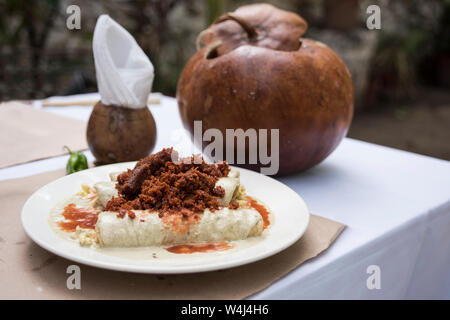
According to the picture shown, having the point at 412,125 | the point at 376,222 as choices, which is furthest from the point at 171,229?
the point at 412,125

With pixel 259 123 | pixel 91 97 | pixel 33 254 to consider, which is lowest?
pixel 91 97

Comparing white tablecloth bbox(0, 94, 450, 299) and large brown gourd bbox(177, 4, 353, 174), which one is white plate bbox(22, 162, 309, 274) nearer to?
white tablecloth bbox(0, 94, 450, 299)

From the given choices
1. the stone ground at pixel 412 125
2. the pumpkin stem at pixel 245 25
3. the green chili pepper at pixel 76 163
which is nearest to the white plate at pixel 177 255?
the green chili pepper at pixel 76 163

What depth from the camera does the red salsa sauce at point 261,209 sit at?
36.3 inches

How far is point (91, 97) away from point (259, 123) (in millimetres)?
1289

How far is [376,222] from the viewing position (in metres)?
1.03

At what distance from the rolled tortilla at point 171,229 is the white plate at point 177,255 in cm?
4

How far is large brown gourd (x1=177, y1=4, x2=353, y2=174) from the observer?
1157 millimetres

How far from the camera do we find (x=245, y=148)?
1212 millimetres

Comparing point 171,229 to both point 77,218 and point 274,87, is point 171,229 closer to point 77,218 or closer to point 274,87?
point 77,218

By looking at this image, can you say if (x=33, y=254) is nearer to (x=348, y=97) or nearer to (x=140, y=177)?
(x=140, y=177)

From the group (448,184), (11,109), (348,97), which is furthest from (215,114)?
(11,109)

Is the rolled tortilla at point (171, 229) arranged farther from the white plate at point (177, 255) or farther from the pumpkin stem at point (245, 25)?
the pumpkin stem at point (245, 25)

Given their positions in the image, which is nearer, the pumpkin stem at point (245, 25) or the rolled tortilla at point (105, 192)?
the rolled tortilla at point (105, 192)
